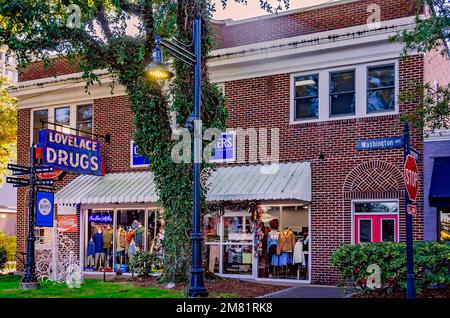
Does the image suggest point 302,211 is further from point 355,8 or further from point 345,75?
point 355,8

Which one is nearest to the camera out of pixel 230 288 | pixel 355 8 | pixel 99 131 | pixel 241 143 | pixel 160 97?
pixel 230 288

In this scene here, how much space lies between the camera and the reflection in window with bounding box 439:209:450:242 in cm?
1725

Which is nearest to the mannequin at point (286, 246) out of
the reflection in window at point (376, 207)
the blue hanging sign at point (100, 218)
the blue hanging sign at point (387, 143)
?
the reflection in window at point (376, 207)

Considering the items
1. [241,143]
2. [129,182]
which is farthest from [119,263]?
[241,143]

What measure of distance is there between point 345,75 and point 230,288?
750 cm

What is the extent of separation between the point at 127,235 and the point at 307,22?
9.89 m

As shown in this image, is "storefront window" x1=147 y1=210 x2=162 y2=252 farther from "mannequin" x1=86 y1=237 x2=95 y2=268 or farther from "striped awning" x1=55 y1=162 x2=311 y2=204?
"mannequin" x1=86 y1=237 x2=95 y2=268

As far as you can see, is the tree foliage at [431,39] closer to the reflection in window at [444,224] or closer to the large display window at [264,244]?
the reflection in window at [444,224]

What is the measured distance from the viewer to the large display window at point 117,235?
2195 cm

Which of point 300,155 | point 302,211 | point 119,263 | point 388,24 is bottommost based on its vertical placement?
point 119,263

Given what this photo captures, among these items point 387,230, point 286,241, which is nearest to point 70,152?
point 286,241

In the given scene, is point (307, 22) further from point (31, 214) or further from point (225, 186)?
point (31, 214)

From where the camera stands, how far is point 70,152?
2075 centimetres

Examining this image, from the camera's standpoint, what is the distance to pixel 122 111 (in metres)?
22.9
